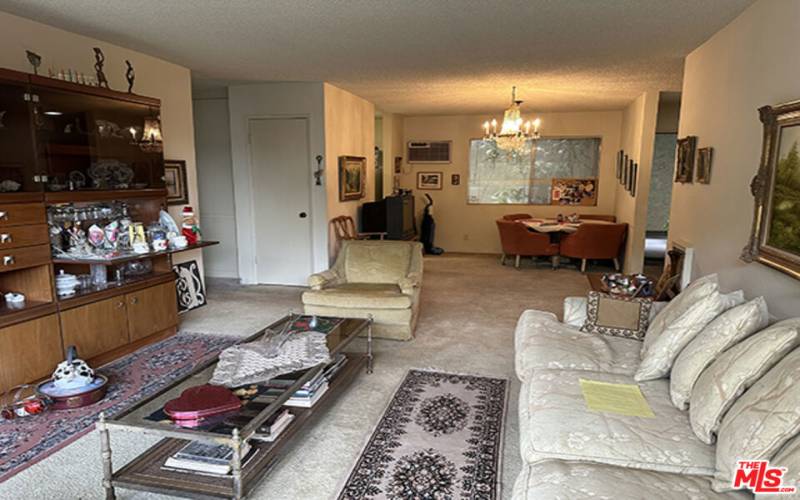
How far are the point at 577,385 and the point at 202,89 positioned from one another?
589 cm

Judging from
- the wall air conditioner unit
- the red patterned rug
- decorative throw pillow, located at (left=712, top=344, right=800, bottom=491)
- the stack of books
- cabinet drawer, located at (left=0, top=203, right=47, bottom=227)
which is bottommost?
the red patterned rug

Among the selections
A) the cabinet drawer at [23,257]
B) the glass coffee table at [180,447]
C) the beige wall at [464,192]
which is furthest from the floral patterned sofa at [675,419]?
the beige wall at [464,192]

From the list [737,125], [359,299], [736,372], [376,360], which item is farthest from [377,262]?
[736,372]

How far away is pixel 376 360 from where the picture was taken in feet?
11.8

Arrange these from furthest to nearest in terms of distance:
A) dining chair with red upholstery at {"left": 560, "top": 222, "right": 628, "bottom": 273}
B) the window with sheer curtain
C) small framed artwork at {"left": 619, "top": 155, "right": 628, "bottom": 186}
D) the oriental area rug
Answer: the window with sheer curtain < small framed artwork at {"left": 619, "top": 155, "right": 628, "bottom": 186} < dining chair with red upholstery at {"left": 560, "top": 222, "right": 628, "bottom": 273} < the oriental area rug

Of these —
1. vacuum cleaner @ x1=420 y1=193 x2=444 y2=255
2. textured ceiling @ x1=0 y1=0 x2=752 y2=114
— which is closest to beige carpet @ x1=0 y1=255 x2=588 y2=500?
vacuum cleaner @ x1=420 y1=193 x2=444 y2=255

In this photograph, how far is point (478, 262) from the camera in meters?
8.02

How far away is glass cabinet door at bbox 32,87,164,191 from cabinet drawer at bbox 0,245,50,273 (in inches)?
16.5

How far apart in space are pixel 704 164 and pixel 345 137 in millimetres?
4211

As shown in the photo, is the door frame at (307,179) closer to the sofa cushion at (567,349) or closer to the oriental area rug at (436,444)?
the oriental area rug at (436,444)

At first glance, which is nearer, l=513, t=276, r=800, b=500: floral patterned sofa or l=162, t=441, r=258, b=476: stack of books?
l=513, t=276, r=800, b=500: floral patterned sofa

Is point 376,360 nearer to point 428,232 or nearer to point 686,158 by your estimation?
point 686,158

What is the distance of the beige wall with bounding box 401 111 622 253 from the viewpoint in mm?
8266

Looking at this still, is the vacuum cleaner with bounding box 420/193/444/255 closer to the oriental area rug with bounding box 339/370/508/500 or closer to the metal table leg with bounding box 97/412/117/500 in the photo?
the oriental area rug with bounding box 339/370/508/500
